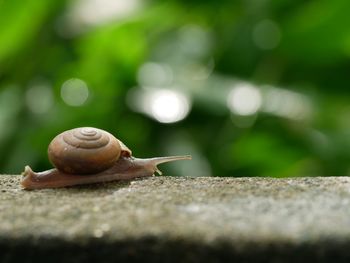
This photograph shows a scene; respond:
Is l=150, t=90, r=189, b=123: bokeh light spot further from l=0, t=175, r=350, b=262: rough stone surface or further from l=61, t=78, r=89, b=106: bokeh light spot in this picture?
l=0, t=175, r=350, b=262: rough stone surface

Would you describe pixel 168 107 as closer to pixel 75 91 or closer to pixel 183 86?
pixel 183 86

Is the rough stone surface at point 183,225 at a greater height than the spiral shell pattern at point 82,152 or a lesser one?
lesser

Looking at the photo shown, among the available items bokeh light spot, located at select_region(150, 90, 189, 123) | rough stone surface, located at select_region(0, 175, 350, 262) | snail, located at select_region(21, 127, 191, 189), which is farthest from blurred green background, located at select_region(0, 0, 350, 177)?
rough stone surface, located at select_region(0, 175, 350, 262)

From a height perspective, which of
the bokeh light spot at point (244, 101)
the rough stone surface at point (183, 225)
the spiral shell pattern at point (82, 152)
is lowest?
the bokeh light spot at point (244, 101)

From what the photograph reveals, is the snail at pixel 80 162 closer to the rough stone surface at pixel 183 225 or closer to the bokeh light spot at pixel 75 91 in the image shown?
the rough stone surface at pixel 183 225

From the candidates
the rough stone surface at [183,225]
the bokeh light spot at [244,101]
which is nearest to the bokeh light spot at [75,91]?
the bokeh light spot at [244,101]

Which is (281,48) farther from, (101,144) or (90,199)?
(90,199)

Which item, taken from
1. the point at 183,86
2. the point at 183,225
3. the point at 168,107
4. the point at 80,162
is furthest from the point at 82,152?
the point at 183,86
